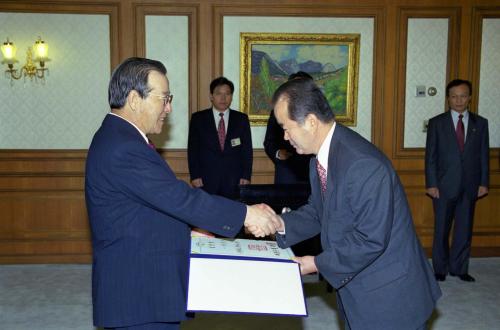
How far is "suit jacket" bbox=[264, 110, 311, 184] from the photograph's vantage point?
571cm

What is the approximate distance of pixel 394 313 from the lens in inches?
90.5

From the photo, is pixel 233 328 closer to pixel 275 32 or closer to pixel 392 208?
pixel 392 208

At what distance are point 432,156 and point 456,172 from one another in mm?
277

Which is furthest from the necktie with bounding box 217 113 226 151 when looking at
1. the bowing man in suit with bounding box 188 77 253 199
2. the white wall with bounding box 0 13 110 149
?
the white wall with bounding box 0 13 110 149

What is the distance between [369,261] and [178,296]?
769 mm

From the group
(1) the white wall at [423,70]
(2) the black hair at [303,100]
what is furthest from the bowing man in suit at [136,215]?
(1) the white wall at [423,70]

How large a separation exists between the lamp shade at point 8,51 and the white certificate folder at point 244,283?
4.60m

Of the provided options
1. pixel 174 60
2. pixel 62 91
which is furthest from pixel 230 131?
pixel 62 91

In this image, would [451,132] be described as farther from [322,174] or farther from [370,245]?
[370,245]

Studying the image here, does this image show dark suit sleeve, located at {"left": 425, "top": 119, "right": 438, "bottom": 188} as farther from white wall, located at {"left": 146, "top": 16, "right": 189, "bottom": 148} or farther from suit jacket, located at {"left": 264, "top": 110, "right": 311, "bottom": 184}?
white wall, located at {"left": 146, "top": 16, "right": 189, "bottom": 148}

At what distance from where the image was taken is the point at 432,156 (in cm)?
596

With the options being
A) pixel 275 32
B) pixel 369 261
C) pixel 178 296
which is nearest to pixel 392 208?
pixel 369 261

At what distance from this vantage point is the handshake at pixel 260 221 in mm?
2670

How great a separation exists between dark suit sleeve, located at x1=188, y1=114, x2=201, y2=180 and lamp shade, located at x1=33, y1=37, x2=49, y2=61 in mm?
1742
